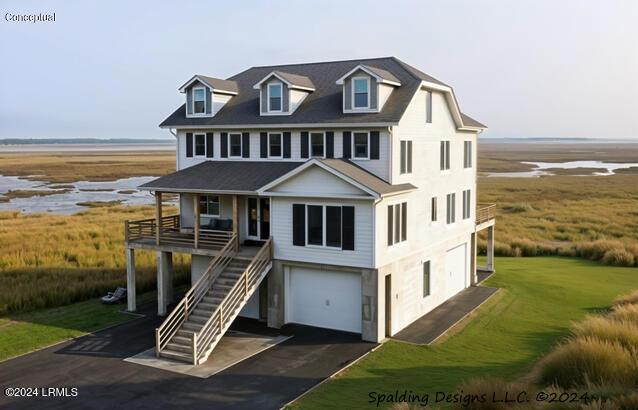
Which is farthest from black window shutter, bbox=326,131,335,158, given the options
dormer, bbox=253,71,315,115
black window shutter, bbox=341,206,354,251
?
black window shutter, bbox=341,206,354,251

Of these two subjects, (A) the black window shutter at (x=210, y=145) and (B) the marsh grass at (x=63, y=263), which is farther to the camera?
(A) the black window shutter at (x=210, y=145)

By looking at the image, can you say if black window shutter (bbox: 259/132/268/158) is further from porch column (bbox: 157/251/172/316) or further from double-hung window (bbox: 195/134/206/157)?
porch column (bbox: 157/251/172/316)

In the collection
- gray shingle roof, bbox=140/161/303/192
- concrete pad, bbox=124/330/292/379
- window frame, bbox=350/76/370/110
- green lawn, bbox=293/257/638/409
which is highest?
window frame, bbox=350/76/370/110

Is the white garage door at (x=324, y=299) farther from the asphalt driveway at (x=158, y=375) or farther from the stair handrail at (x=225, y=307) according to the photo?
the stair handrail at (x=225, y=307)

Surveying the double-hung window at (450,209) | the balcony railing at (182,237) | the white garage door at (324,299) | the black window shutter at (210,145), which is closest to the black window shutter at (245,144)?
the black window shutter at (210,145)

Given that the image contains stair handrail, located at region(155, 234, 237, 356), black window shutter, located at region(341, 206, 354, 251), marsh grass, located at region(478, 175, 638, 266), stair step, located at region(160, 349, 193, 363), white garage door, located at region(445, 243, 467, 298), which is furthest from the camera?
marsh grass, located at region(478, 175, 638, 266)

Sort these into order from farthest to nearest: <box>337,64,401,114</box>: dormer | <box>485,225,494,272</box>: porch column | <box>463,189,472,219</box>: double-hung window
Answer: <box>485,225,494,272</box>: porch column < <box>463,189,472,219</box>: double-hung window < <box>337,64,401,114</box>: dormer

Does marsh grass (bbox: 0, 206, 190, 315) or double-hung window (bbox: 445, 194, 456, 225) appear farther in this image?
double-hung window (bbox: 445, 194, 456, 225)
